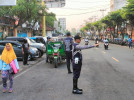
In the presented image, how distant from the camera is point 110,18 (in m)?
52.8

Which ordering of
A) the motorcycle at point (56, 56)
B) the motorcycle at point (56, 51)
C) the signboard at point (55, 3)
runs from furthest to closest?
the signboard at point (55, 3), the motorcycle at point (56, 51), the motorcycle at point (56, 56)

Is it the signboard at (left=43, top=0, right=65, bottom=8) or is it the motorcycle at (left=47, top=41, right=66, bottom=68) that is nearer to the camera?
the motorcycle at (left=47, top=41, right=66, bottom=68)

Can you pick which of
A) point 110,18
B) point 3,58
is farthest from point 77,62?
point 110,18

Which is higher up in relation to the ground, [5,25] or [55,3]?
[55,3]

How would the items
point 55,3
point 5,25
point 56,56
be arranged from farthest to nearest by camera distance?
1. point 5,25
2. point 55,3
3. point 56,56

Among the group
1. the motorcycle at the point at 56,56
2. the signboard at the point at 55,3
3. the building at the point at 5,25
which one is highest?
the signboard at the point at 55,3

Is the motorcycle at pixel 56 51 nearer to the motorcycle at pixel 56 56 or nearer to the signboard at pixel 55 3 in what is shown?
the motorcycle at pixel 56 56

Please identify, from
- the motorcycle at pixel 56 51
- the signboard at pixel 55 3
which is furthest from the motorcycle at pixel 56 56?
the signboard at pixel 55 3

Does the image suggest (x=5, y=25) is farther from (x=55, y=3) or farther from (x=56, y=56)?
(x=56, y=56)

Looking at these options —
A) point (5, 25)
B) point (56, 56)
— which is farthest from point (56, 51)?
point (5, 25)

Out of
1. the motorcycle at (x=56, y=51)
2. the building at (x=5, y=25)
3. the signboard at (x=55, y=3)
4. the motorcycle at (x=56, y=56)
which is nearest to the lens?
the motorcycle at (x=56, y=56)

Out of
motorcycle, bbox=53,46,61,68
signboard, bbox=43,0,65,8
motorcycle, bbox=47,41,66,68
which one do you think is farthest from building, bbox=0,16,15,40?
motorcycle, bbox=53,46,61,68

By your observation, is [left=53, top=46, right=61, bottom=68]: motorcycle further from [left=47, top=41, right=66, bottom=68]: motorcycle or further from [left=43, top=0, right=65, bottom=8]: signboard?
→ [left=43, top=0, right=65, bottom=8]: signboard

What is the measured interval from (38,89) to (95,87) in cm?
197
